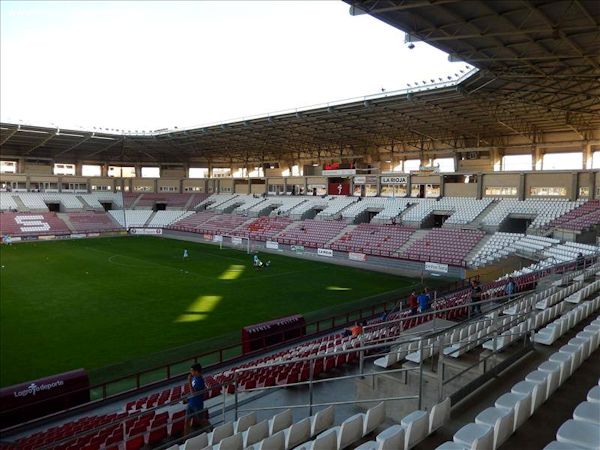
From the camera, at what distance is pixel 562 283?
14.6 m

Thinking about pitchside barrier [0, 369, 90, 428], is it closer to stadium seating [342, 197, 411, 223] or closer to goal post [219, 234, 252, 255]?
goal post [219, 234, 252, 255]

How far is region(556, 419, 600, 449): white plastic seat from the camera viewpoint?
4.21 metres

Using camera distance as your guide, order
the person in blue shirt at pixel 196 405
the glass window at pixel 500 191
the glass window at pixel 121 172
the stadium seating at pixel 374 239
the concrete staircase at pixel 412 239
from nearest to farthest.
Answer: the person in blue shirt at pixel 196 405 → the concrete staircase at pixel 412 239 → the stadium seating at pixel 374 239 → the glass window at pixel 500 191 → the glass window at pixel 121 172

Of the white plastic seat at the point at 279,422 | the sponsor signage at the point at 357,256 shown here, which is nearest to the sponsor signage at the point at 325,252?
the sponsor signage at the point at 357,256

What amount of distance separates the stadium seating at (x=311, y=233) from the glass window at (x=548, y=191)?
1727 centimetres

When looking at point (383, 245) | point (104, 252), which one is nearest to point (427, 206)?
point (383, 245)

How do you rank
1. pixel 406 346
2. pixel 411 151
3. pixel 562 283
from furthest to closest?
pixel 411 151, pixel 562 283, pixel 406 346

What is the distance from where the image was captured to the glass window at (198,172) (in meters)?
74.8

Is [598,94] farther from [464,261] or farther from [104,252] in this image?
[104,252]

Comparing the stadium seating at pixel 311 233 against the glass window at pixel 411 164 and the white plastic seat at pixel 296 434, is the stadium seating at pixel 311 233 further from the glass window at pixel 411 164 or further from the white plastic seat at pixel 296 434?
the white plastic seat at pixel 296 434

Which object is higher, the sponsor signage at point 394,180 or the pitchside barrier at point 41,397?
the sponsor signage at point 394,180

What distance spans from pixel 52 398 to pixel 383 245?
30.5 metres

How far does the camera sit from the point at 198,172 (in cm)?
7506

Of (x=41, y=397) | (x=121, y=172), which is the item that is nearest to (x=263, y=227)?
(x=121, y=172)
